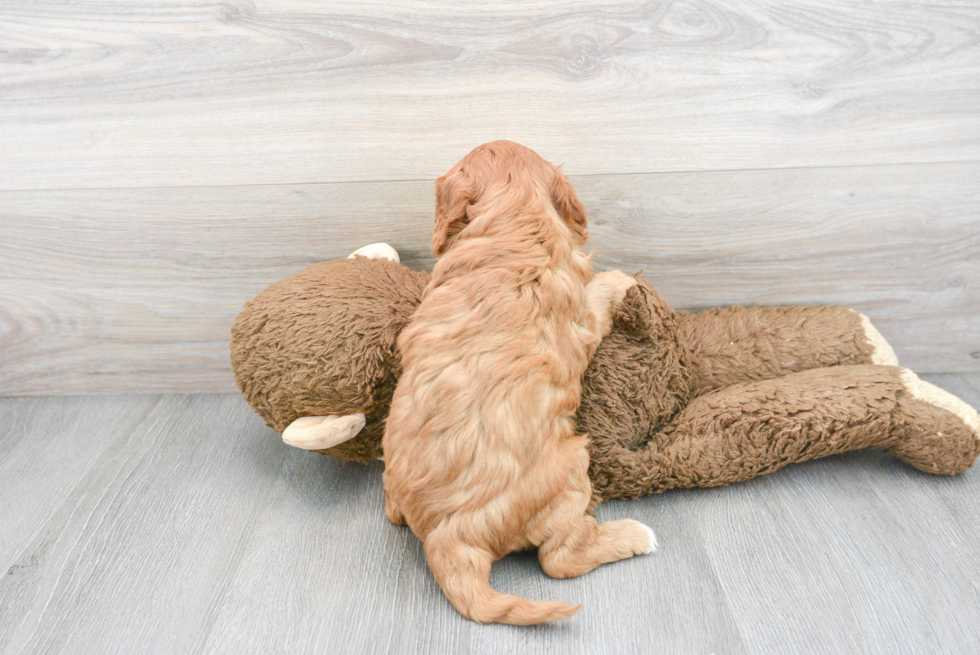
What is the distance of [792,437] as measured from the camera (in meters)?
1.31

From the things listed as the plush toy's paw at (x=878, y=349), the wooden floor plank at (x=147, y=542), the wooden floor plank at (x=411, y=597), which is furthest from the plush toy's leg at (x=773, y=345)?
the wooden floor plank at (x=147, y=542)

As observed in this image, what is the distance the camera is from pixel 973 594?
1.09 meters

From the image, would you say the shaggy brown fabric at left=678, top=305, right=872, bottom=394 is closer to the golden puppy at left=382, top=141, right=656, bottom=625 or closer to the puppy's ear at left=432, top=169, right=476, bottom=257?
the golden puppy at left=382, top=141, right=656, bottom=625

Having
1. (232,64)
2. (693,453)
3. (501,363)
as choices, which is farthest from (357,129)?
(693,453)

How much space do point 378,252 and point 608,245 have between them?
1.76ft

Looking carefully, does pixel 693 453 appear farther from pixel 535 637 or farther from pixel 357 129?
pixel 357 129

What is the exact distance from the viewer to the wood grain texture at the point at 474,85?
55.7 inches

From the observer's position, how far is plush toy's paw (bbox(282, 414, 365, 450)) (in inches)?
49.8

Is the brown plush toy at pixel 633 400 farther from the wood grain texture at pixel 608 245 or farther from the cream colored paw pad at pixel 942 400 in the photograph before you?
the wood grain texture at pixel 608 245

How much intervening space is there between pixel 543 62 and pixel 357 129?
0.43 m

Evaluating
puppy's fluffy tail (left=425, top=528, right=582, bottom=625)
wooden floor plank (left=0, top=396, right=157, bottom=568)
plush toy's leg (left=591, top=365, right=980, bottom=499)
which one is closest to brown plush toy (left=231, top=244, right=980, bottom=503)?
plush toy's leg (left=591, top=365, right=980, bottom=499)

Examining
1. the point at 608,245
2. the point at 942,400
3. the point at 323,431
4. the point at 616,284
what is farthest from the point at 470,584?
the point at 942,400

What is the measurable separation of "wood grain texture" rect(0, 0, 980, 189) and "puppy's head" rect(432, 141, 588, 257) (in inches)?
12.2

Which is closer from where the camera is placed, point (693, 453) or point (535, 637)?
point (535, 637)
